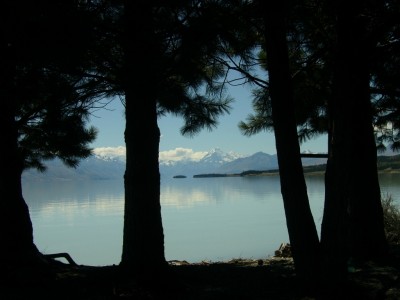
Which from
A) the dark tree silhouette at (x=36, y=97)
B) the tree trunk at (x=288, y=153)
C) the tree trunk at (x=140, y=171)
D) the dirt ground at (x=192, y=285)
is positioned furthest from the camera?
the tree trunk at (x=140, y=171)

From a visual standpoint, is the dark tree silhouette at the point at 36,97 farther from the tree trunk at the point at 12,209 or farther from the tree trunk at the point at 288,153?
the tree trunk at the point at 288,153

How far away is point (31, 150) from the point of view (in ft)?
27.6

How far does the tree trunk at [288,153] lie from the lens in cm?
450

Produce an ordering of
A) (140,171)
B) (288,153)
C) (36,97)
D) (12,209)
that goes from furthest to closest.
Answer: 1. (12,209)
2. (36,97)
3. (140,171)
4. (288,153)

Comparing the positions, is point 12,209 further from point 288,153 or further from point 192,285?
point 288,153

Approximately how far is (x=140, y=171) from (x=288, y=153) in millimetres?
1337

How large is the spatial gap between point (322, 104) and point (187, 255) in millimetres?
6532

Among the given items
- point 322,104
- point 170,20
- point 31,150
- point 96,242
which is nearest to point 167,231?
point 96,242

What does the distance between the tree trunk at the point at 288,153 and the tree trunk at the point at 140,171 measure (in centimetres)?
110

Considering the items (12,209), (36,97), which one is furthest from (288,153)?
(12,209)

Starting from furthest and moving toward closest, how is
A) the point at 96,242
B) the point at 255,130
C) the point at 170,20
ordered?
1. the point at 96,242
2. the point at 255,130
3. the point at 170,20

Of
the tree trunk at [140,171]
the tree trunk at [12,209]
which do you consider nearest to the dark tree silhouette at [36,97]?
the tree trunk at [12,209]

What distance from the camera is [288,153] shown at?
4484mm

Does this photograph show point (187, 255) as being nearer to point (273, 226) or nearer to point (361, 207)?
point (273, 226)
